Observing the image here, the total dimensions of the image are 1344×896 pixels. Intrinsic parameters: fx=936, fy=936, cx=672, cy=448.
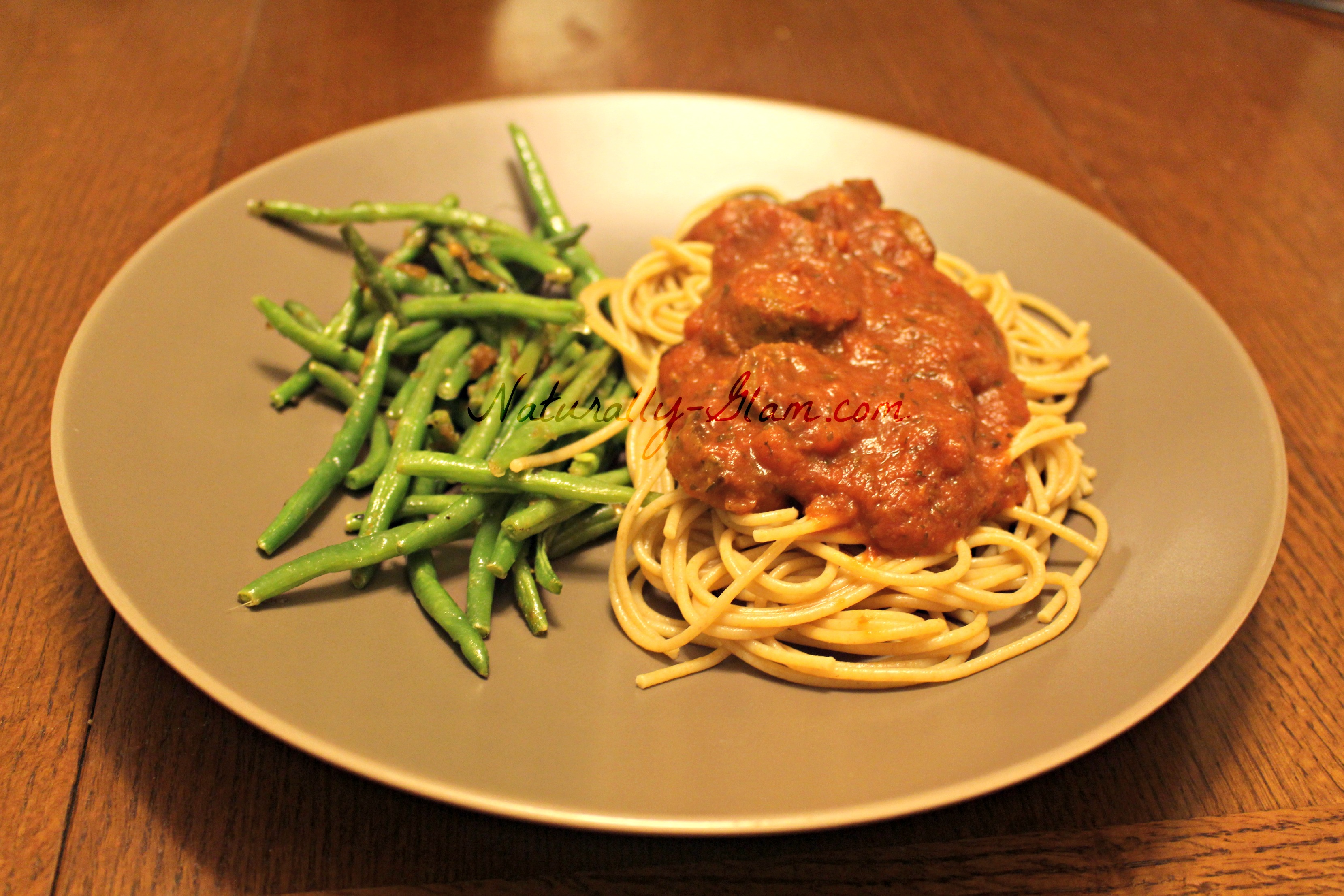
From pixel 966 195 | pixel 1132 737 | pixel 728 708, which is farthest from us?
pixel 966 195

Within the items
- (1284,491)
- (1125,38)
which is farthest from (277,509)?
(1125,38)

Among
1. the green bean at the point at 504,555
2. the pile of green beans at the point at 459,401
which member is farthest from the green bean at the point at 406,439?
the green bean at the point at 504,555

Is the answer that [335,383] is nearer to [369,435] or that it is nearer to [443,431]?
[369,435]

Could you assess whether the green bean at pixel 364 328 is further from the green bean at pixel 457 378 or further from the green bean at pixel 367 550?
the green bean at pixel 367 550

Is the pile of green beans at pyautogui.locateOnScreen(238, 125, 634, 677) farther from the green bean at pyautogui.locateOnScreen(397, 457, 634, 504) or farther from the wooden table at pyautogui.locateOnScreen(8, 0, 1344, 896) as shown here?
the wooden table at pyautogui.locateOnScreen(8, 0, 1344, 896)

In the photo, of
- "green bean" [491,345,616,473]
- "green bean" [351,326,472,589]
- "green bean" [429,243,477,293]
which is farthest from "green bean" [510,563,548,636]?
"green bean" [429,243,477,293]

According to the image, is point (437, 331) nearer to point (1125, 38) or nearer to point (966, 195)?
point (966, 195)

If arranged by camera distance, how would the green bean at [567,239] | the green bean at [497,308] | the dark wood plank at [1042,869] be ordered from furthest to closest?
the green bean at [567,239] → the green bean at [497,308] → the dark wood plank at [1042,869]

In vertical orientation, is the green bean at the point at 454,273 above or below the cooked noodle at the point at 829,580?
above
